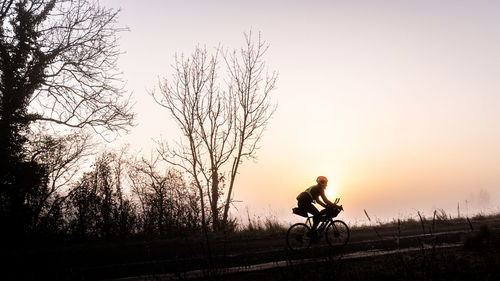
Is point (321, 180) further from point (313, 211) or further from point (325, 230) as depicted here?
point (325, 230)

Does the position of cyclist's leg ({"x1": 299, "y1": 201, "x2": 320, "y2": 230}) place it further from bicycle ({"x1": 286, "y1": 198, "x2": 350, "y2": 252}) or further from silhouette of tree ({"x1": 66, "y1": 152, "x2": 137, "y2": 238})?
silhouette of tree ({"x1": 66, "y1": 152, "x2": 137, "y2": 238})

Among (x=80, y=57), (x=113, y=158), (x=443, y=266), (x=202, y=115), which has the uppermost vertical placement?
(x=80, y=57)

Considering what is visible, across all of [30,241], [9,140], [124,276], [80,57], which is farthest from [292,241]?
[80,57]

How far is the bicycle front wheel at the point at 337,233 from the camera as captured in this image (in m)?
10.7

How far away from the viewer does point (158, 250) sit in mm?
10711

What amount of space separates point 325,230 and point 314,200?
0.97 metres

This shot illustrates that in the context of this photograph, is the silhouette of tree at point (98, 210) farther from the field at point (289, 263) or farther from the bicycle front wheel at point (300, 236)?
the bicycle front wheel at point (300, 236)

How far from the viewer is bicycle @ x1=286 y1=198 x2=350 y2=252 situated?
1052 cm

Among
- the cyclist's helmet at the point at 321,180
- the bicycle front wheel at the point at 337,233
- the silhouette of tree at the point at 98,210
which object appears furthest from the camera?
the silhouette of tree at the point at 98,210

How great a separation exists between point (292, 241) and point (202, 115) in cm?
926

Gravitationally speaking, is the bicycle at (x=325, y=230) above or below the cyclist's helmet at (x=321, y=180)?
below

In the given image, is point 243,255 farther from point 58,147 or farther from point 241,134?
point 58,147

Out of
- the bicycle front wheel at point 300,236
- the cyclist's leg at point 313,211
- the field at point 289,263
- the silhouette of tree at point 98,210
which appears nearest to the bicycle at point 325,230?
the bicycle front wheel at point 300,236

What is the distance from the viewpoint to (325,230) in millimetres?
10789
